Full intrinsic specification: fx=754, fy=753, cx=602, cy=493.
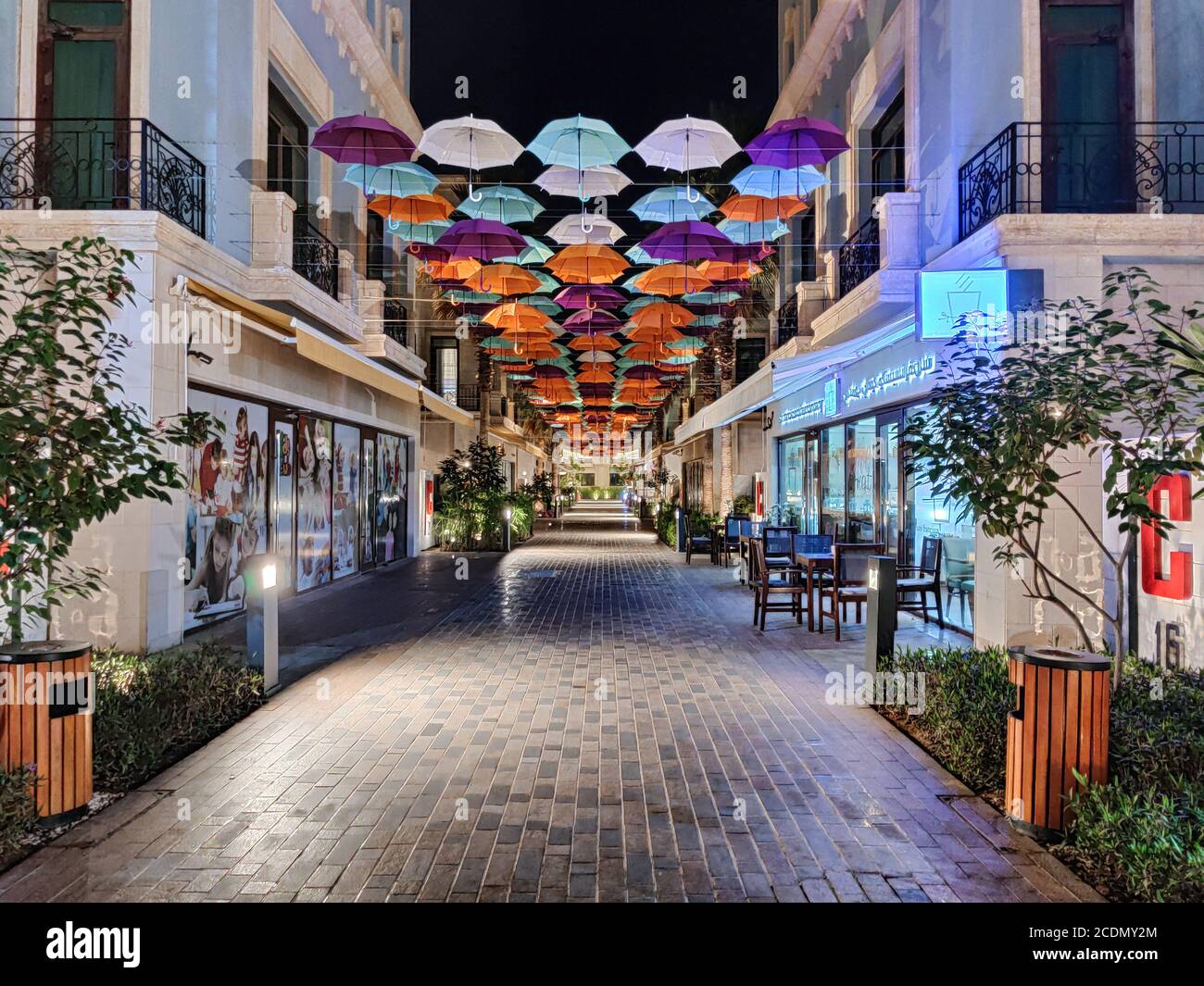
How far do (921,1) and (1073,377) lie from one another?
8642mm

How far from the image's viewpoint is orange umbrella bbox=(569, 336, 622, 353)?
24.4 m

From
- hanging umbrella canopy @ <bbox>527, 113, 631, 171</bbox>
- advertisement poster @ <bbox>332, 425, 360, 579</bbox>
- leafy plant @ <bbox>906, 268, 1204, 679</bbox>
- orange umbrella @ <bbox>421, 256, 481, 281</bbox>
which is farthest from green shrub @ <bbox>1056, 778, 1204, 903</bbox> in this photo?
orange umbrella @ <bbox>421, 256, 481, 281</bbox>

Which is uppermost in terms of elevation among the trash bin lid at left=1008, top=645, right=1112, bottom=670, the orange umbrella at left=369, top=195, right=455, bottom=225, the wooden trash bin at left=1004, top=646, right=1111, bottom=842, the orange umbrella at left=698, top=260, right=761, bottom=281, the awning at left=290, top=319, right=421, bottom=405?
the orange umbrella at left=369, top=195, right=455, bottom=225

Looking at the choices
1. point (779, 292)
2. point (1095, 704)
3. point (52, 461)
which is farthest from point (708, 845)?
point (779, 292)

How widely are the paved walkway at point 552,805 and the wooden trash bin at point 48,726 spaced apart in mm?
249

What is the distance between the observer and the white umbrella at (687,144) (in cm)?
1157

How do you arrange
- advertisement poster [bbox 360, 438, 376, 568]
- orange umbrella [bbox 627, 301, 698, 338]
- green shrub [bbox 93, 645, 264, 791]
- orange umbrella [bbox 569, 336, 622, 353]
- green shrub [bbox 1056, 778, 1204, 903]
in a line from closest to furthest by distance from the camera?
1. green shrub [bbox 1056, 778, 1204, 903]
2. green shrub [bbox 93, 645, 264, 791]
3. advertisement poster [bbox 360, 438, 376, 568]
4. orange umbrella [bbox 627, 301, 698, 338]
5. orange umbrella [bbox 569, 336, 622, 353]

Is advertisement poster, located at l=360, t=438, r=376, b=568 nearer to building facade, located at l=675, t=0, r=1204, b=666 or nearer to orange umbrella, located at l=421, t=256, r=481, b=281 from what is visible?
orange umbrella, located at l=421, t=256, r=481, b=281

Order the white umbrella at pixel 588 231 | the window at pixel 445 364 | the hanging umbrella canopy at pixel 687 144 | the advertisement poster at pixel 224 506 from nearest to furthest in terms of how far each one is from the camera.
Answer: the advertisement poster at pixel 224 506
the hanging umbrella canopy at pixel 687 144
the white umbrella at pixel 588 231
the window at pixel 445 364

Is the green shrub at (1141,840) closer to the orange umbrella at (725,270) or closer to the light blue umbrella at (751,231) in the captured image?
the light blue umbrella at (751,231)

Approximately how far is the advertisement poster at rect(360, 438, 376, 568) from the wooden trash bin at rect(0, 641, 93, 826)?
12476mm

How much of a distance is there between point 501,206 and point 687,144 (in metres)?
4.41

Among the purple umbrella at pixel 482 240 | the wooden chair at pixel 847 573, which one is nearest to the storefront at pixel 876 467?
the wooden chair at pixel 847 573
